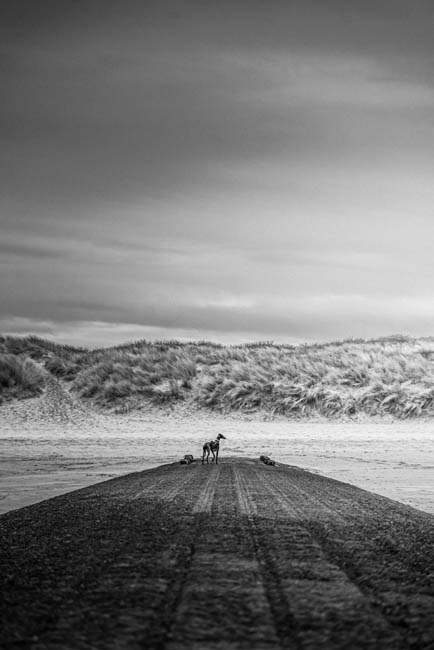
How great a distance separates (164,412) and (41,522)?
29.6 m

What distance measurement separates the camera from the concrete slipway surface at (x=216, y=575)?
387 centimetres

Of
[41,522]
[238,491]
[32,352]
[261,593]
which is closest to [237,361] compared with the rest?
[32,352]

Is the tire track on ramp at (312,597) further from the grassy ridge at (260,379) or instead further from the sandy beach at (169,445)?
the grassy ridge at (260,379)

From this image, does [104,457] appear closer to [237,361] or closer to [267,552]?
[267,552]

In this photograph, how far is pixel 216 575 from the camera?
17.2ft

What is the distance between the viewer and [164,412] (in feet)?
124

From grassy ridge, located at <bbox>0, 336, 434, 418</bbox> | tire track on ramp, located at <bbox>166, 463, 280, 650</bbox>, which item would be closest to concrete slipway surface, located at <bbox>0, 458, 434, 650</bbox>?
tire track on ramp, located at <bbox>166, 463, 280, 650</bbox>

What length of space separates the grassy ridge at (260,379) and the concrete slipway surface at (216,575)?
28.0m

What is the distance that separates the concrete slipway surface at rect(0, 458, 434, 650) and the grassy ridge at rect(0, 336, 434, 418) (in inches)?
1101

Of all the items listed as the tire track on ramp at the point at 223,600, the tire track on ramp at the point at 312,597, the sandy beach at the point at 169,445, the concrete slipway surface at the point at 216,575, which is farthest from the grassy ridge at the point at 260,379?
the tire track on ramp at the point at 223,600

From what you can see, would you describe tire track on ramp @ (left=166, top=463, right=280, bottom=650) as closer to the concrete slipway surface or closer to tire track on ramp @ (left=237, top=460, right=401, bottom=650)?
the concrete slipway surface

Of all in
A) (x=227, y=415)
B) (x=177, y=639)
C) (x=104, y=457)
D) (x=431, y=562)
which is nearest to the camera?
(x=177, y=639)

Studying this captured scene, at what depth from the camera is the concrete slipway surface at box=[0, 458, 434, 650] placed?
3.87m

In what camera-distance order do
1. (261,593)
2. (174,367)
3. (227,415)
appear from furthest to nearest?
(174,367)
(227,415)
(261,593)
